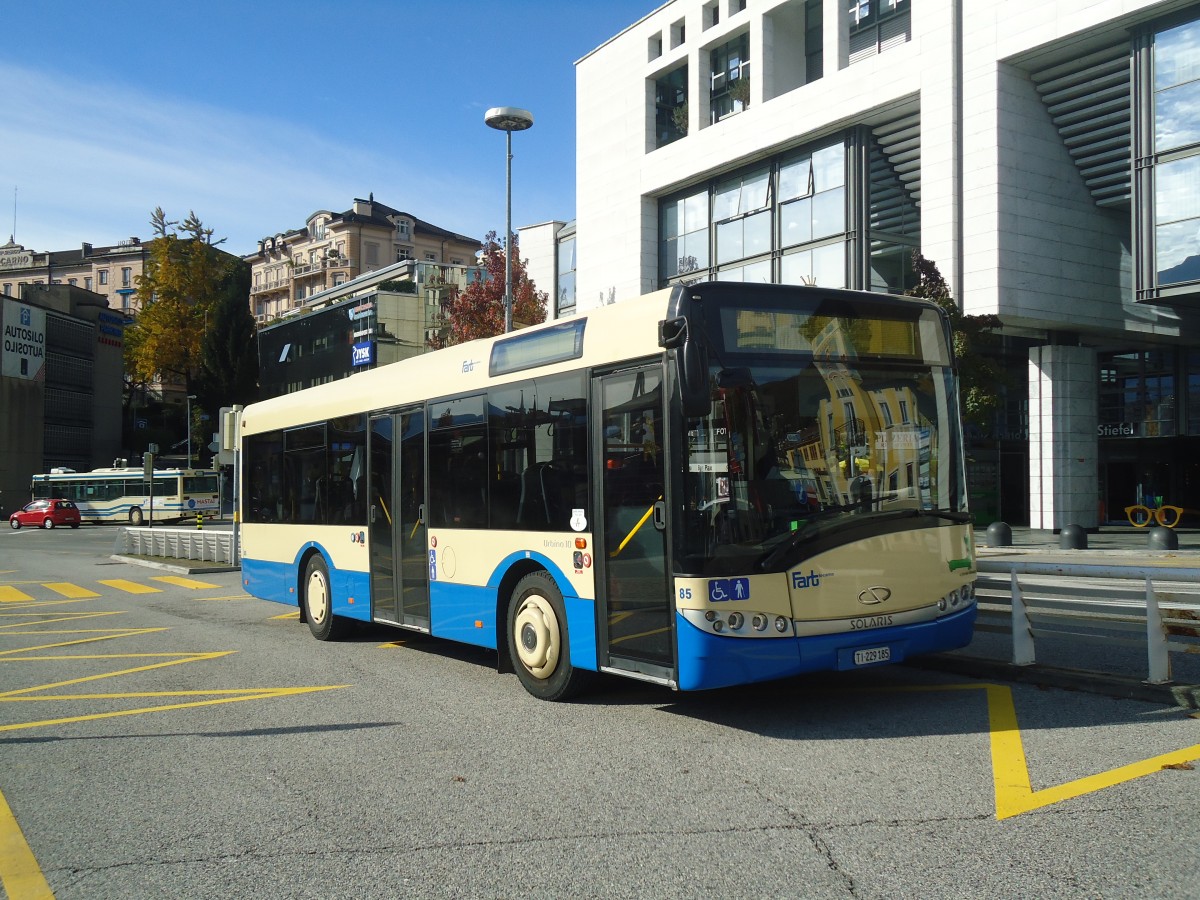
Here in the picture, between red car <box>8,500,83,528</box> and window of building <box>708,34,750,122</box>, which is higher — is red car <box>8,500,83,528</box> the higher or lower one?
the lower one

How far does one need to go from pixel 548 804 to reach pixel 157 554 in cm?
2658

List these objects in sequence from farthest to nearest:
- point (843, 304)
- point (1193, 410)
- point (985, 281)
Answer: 1. point (1193, 410)
2. point (985, 281)
3. point (843, 304)

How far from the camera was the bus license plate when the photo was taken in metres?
6.93

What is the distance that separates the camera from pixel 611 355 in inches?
296

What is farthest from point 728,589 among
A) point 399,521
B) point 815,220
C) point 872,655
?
point 815,220

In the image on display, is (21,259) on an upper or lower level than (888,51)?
upper

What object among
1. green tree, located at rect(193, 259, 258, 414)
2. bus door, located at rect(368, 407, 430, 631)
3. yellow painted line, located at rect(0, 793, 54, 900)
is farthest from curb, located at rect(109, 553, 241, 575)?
green tree, located at rect(193, 259, 258, 414)

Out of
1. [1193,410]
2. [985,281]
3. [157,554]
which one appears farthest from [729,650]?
[1193,410]

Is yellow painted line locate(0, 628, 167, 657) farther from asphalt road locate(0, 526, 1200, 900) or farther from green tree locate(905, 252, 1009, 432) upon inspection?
green tree locate(905, 252, 1009, 432)

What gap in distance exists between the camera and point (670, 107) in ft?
113

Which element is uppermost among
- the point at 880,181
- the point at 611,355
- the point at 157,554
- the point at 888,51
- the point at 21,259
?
the point at 21,259

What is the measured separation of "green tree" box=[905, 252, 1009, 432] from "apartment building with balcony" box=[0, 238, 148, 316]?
4156 inches

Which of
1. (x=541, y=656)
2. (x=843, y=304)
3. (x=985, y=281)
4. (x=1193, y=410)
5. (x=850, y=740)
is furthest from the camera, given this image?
(x=1193, y=410)

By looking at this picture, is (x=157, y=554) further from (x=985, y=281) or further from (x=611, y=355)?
(x=611, y=355)
